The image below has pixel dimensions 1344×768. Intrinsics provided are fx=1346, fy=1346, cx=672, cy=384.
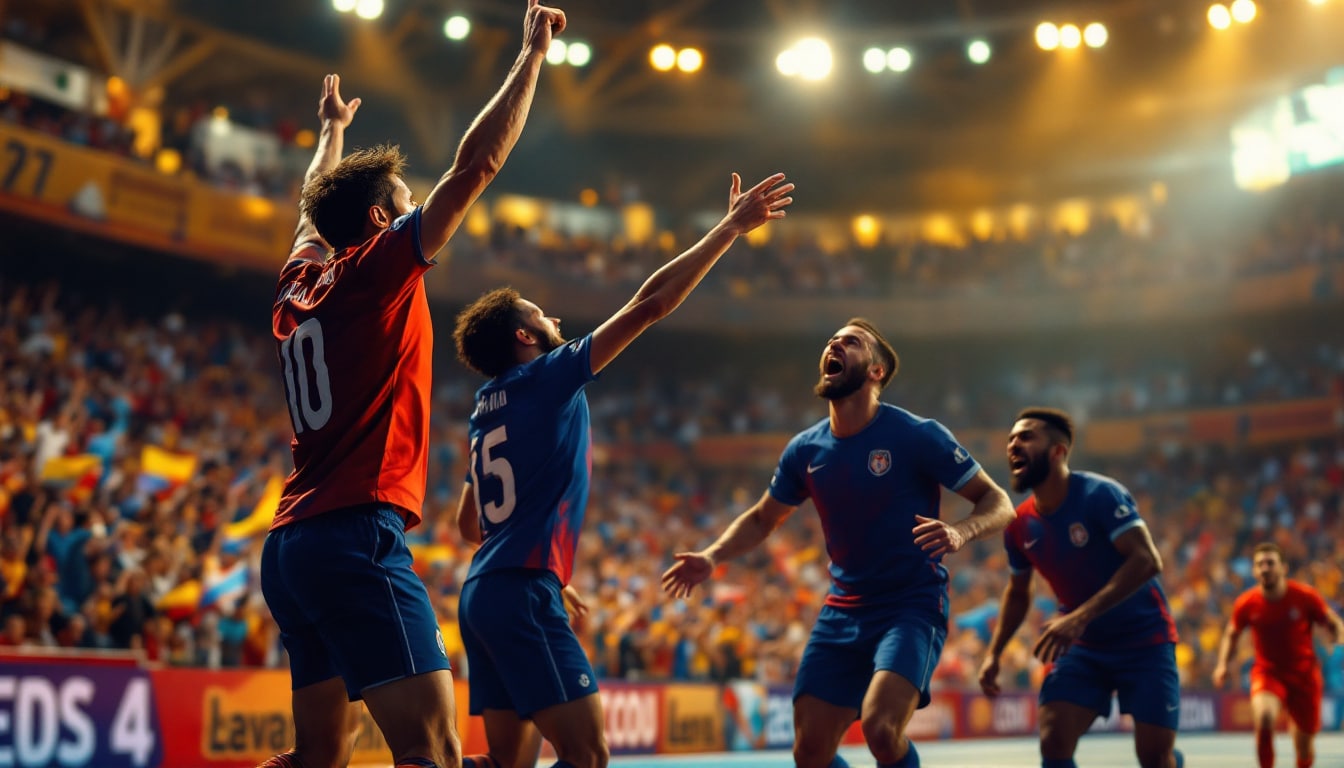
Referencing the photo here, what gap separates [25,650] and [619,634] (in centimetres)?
905

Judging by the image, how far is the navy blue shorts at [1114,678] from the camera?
25.8 feet

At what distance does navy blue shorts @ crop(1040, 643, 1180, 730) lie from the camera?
786cm

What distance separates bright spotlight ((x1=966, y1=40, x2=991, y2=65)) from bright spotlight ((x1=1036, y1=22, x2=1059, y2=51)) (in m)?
1.29

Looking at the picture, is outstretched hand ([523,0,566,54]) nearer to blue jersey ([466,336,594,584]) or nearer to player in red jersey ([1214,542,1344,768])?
blue jersey ([466,336,594,584])

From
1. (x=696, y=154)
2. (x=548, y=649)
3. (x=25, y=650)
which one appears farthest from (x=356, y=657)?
(x=696, y=154)

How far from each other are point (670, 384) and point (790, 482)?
1223 inches

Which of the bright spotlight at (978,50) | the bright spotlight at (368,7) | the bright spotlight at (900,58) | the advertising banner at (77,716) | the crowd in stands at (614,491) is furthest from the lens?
the bright spotlight at (900,58)

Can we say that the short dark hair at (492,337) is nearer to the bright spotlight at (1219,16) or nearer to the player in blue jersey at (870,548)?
the player in blue jersey at (870,548)

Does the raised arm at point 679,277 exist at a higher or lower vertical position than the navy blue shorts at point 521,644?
higher

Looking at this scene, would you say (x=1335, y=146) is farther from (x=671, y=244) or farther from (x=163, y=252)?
(x=163, y=252)

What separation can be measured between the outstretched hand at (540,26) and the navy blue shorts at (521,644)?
2.00 metres

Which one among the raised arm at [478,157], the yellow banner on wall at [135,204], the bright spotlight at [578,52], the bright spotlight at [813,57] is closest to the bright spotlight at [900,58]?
the bright spotlight at [813,57]

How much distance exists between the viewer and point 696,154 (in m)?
40.3

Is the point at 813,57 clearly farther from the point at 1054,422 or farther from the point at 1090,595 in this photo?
the point at 1090,595
